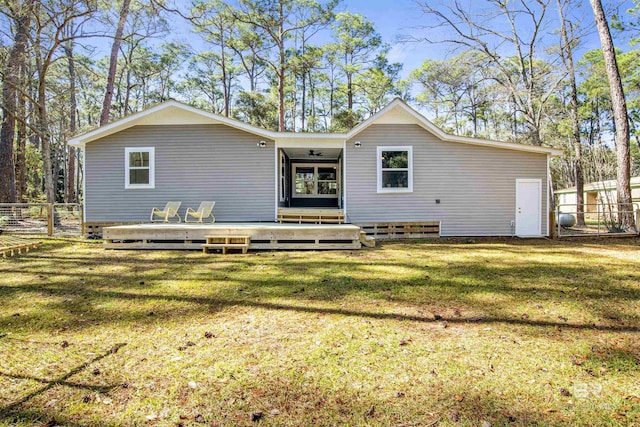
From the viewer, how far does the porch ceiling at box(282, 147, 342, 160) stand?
459 inches

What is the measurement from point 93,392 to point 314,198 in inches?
466

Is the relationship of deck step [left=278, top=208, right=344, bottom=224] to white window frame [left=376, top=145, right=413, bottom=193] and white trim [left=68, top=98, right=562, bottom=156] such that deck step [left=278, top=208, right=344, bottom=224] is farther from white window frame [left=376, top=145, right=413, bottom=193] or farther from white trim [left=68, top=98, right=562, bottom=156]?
white trim [left=68, top=98, right=562, bottom=156]

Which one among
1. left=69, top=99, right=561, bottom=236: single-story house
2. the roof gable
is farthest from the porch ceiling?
the roof gable

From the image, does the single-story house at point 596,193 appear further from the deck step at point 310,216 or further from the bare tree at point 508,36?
the deck step at point 310,216

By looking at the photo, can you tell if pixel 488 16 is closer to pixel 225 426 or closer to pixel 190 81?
pixel 225 426

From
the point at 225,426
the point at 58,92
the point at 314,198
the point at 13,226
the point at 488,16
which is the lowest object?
the point at 225,426

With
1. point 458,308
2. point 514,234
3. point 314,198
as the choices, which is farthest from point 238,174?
point 514,234

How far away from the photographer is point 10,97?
12.0 m

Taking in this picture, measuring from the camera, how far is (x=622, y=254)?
7371mm

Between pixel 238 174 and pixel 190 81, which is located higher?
pixel 190 81

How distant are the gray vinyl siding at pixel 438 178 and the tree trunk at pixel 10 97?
11.1 m

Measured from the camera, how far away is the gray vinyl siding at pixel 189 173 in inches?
407

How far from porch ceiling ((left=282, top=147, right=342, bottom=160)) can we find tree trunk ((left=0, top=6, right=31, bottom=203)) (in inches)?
354

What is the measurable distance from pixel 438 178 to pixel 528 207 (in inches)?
118
